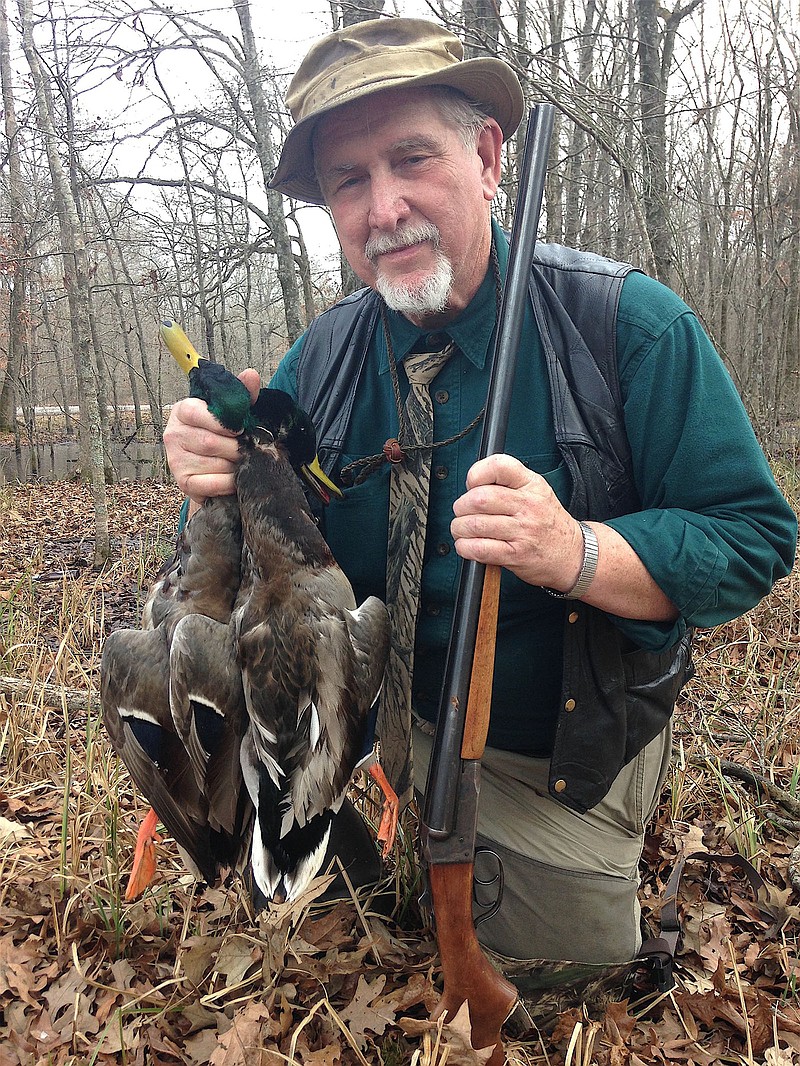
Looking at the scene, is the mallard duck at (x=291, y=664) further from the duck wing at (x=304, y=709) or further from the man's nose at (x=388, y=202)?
the man's nose at (x=388, y=202)

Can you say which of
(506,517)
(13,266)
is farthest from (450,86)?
(13,266)

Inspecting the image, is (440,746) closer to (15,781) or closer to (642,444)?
(642,444)

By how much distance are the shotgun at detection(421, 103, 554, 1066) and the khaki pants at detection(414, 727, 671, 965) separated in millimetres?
734

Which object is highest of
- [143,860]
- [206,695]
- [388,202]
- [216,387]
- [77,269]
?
[77,269]

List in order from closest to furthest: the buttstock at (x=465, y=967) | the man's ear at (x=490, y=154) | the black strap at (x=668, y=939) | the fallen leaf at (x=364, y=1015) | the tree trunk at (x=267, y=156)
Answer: the buttstock at (x=465, y=967) < the fallen leaf at (x=364, y=1015) < the black strap at (x=668, y=939) < the man's ear at (x=490, y=154) < the tree trunk at (x=267, y=156)

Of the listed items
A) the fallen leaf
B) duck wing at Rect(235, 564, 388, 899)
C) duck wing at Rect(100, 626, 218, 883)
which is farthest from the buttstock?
duck wing at Rect(100, 626, 218, 883)

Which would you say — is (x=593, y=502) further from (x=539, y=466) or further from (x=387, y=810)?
(x=387, y=810)

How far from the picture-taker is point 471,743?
6.62ft

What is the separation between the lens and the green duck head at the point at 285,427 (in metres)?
2.34

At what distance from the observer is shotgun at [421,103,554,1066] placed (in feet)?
6.47

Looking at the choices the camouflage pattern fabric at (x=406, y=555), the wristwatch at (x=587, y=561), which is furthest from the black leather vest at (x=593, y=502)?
the camouflage pattern fabric at (x=406, y=555)

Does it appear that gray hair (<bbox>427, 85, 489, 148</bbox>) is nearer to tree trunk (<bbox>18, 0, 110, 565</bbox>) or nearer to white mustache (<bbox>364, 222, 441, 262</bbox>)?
white mustache (<bbox>364, 222, 441, 262</bbox>)

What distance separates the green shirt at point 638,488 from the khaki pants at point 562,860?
221 millimetres

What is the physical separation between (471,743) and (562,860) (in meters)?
1.15
